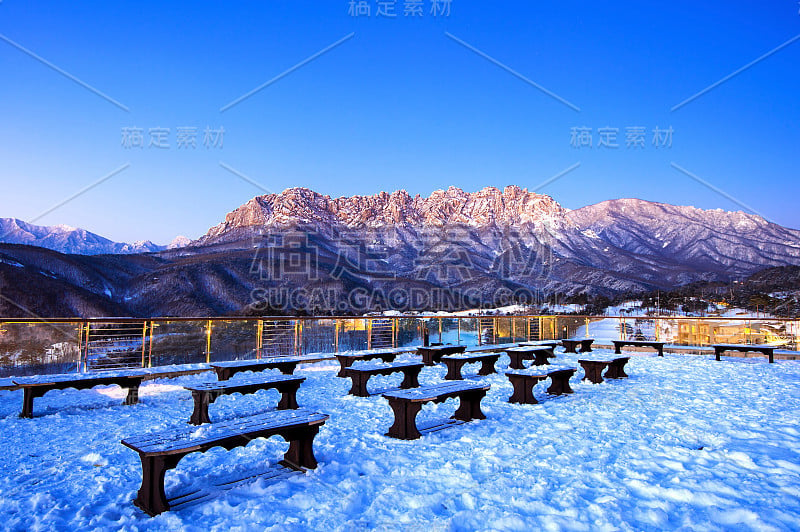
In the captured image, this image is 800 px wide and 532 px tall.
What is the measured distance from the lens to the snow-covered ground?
2928 millimetres

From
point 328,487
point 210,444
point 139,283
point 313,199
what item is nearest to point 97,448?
point 210,444

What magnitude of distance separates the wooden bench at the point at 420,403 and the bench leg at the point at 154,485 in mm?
2304

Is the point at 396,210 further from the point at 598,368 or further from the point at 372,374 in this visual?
the point at 372,374

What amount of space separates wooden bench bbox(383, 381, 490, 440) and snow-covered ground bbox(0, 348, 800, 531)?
182 millimetres

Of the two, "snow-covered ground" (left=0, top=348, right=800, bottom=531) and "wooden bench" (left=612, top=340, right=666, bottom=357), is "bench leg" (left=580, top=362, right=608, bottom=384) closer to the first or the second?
"snow-covered ground" (left=0, top=348, right=800, bottom=531)

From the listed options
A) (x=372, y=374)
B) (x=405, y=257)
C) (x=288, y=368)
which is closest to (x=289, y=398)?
(x=372, y=374)

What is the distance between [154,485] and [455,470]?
7.10 ft

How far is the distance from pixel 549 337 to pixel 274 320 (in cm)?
1032

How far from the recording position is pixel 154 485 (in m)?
3.03

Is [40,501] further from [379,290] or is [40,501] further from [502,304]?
[379,290]

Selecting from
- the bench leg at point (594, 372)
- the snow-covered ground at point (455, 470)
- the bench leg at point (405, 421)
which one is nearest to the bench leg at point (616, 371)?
the bench leg at point (594, 372)

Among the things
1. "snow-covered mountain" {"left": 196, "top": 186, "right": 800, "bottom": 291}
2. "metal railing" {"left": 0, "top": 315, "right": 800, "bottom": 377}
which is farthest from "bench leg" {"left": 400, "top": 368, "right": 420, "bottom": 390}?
"snow-covered mountain" {"left": 196, "top": 186, "right": 800, "bottom": 291}

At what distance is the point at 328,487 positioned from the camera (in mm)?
3473

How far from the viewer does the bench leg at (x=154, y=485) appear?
3015mm
